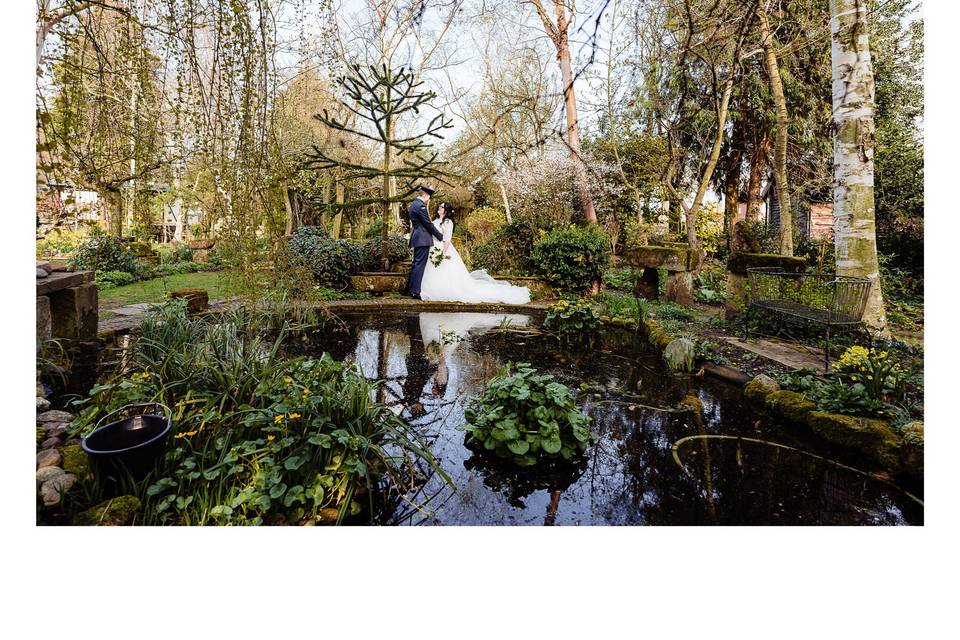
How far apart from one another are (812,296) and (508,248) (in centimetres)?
464

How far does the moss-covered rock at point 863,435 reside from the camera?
6.47ft

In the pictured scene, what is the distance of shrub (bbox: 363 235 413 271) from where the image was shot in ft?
21.8

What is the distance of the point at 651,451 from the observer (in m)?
2.17

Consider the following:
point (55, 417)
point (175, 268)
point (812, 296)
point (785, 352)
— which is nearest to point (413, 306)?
point (785, 352)

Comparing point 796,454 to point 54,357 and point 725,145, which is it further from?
point 725,145

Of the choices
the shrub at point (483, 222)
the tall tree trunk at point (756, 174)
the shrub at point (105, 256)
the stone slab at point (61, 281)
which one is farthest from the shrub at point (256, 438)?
the shrub at point (483, 222)

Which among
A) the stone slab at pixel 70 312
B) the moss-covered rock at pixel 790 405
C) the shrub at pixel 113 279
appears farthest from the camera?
the shrub at pixel 113 279

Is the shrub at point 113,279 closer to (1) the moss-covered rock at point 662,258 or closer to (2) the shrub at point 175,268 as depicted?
(2) the shrub at point 175,268

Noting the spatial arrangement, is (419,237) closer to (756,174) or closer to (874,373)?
(874,373)

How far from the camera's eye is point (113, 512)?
1488 mm

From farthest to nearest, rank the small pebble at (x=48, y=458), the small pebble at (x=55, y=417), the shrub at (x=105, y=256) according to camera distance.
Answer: the shrub at (x=105, y=256) < the small pebble at (x=55, y=417) < the small pebble at (x=48, y=458)

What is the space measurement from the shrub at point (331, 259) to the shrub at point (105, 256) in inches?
103

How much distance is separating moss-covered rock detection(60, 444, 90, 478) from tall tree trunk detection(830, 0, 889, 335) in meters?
3.72

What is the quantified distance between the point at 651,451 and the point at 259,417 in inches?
60.1
